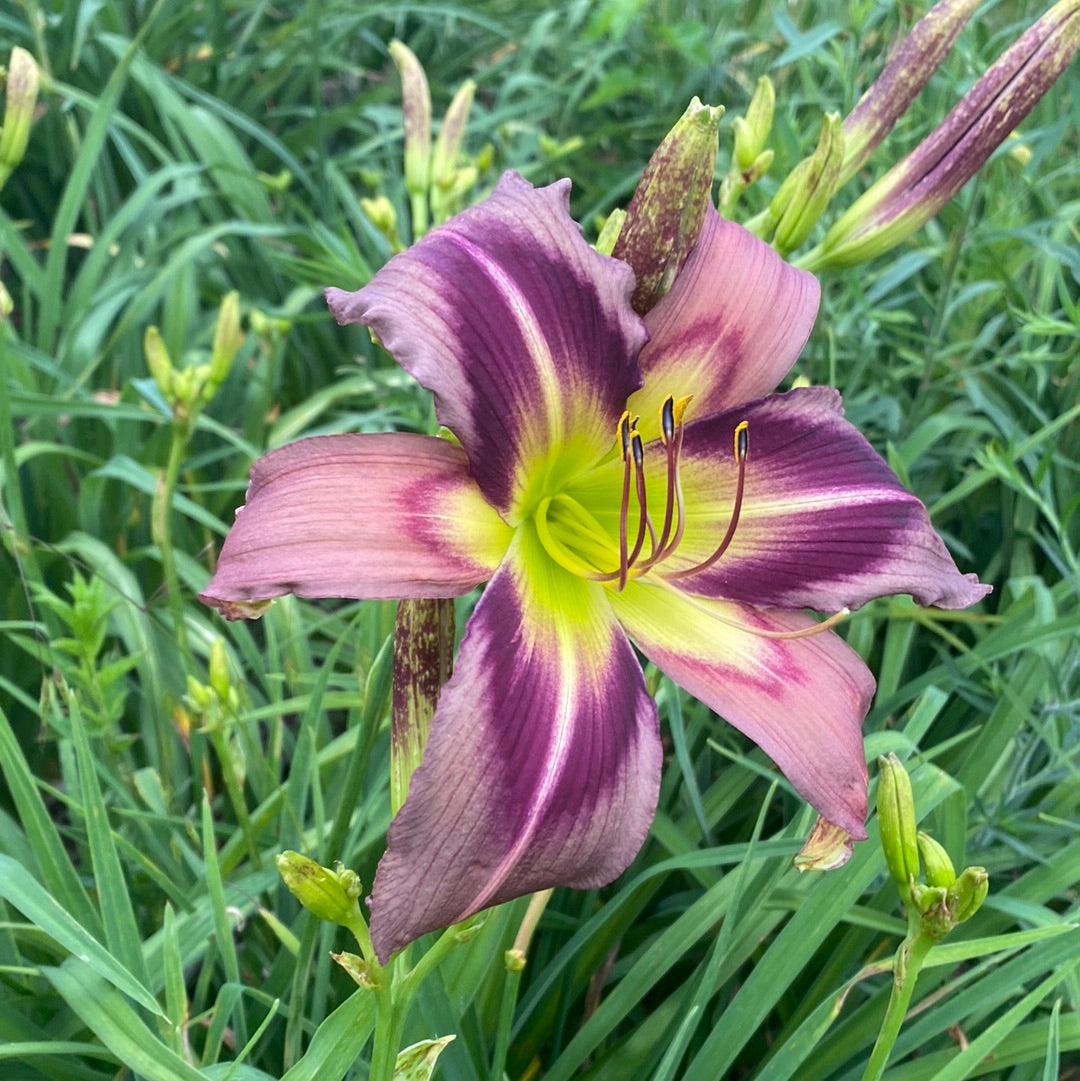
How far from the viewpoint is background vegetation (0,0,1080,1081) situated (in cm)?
94

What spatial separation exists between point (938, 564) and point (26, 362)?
1.47 metres

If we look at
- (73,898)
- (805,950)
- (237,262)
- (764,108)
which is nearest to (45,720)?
(73,898)

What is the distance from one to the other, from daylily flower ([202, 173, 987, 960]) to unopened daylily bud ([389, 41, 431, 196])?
0.80m

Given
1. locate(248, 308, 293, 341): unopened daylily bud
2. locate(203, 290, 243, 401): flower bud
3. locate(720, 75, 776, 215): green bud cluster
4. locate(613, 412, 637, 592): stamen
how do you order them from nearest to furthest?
locate(613, 412, 637, 592): stamen
locate(720, 75, 776, 215): green bud cluster
locate(203, 290, 243, 401): flower bud
locate(248, 308, 293, 341): unopened daylily bud

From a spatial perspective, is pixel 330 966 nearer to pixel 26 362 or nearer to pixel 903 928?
pixel 903 928

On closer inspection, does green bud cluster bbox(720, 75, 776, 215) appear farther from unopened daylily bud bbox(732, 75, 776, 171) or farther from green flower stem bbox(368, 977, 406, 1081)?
green flower stem bbox(368, 977, 406, 1081)

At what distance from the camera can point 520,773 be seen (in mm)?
653

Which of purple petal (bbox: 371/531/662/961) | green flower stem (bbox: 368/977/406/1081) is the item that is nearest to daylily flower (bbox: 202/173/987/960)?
purple petal (bbox: 371/531/662/961)

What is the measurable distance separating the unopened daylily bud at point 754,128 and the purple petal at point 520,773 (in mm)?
604

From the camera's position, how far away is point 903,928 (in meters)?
1.06

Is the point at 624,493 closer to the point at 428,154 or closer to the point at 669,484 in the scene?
the point at 669,484

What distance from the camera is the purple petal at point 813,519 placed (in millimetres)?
831

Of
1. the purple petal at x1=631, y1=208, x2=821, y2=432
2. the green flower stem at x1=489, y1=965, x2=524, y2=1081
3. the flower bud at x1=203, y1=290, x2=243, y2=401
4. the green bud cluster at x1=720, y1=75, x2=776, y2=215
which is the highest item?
the green bud cluster at x1=720, y1=75, x2=776, y2=215

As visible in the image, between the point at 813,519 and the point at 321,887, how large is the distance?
0.47 meters
